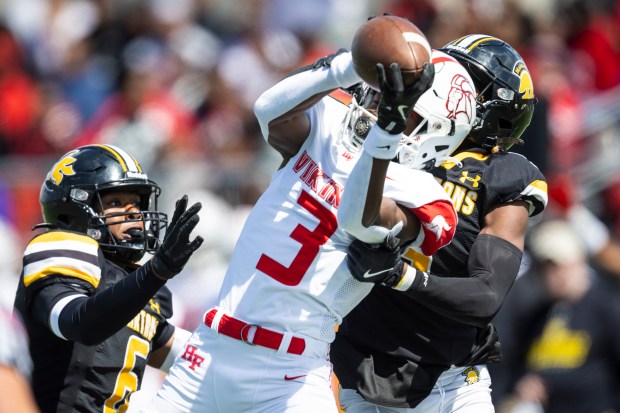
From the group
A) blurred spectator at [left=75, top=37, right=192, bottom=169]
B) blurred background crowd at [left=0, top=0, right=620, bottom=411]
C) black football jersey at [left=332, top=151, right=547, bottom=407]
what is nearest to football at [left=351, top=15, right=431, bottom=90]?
black football jersey at [left=332, top=151, right=547, bottom=407]

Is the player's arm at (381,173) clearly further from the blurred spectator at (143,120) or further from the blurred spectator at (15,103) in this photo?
the blurred spectator at (15,103)

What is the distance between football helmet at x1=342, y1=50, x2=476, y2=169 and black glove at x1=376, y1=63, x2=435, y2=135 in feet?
1.12

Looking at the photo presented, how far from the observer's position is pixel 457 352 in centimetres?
488

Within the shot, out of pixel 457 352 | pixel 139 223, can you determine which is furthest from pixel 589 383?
pixel 139 223

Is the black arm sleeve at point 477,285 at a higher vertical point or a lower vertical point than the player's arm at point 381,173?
lower

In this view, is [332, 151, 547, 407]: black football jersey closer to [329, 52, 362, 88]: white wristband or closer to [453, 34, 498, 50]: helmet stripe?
[453, 34, 498, 50]: helmet stripe

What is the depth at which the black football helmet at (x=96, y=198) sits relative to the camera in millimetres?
4945

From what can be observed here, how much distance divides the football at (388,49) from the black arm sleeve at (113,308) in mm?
1064

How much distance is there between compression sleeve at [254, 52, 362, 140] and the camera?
159 inches

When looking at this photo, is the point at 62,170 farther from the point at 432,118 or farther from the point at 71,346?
the point at 432,118

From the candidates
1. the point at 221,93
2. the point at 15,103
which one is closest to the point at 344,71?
the point at 221,93

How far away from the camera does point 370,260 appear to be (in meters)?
4.12

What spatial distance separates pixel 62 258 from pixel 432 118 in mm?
1524

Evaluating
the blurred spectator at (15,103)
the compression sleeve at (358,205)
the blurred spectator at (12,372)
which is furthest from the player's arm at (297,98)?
the blurred spectator at (15,103)
